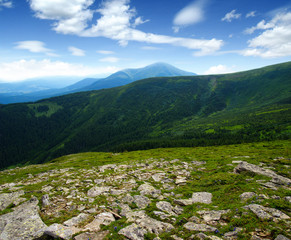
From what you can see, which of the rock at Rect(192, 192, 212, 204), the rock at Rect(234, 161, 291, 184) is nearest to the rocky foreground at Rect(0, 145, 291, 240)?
the rock at Rect(192, 192, 212, 204)

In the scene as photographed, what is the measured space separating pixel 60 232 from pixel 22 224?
4191 millimetres

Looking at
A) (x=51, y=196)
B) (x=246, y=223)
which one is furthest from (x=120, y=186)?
(x=246, y=223)

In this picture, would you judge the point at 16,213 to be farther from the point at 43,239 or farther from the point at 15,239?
the point at 43,239

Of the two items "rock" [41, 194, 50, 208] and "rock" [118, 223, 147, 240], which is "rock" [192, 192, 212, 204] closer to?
"rock" [118, 223, 147, 240]

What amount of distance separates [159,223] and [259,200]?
27.7 feet

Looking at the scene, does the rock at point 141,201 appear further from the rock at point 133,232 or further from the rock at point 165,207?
the rock at point 133,232

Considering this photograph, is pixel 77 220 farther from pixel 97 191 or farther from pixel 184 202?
pixel 184 202

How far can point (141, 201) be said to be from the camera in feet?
44.3

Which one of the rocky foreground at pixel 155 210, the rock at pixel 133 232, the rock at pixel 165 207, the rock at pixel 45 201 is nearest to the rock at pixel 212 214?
the rocky foreground at pixel 155 210

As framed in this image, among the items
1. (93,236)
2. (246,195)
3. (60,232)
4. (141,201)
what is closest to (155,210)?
(141,201)

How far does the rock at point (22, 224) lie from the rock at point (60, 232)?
2.53ft

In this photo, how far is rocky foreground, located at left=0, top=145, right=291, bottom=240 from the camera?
837 centimetres

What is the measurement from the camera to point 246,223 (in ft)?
28.5

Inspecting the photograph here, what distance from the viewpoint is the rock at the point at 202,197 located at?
12930 millimetres
